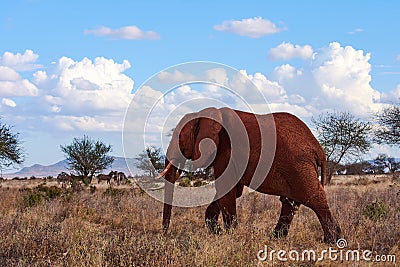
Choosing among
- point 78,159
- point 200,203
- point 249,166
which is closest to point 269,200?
point 200,203

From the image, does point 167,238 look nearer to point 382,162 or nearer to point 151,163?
point 151,163

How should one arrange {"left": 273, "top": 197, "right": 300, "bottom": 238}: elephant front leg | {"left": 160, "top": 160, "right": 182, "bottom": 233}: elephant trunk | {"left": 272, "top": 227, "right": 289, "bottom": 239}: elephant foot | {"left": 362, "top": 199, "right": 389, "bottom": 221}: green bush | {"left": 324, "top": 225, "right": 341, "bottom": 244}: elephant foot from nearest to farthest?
{"left": 324, "top": 225, "right": 341, "bottom": 244}: elephant foot → {"left": 272, "top": 227, "right": 289, "bottom": 239}: elephant foot → {"left": 273, "top": 197, "right": 300, "bottom": 238}: elephant front leg → {"left": 362, "top": 199, "right": 389, "bottom": 221}: green bush → {"left": 160, "top": 160, "right": 182, "bottom": 233}: elephant trunk

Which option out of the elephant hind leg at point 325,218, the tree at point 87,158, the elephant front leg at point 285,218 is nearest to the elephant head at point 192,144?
the elephant front leg at point 285,218

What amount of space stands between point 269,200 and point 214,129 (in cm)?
520

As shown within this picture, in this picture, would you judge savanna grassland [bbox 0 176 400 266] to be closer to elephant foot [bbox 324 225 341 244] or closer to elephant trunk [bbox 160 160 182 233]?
elephant foot [bbox 324 225 341 244]

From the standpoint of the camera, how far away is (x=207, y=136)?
10242 millimetres

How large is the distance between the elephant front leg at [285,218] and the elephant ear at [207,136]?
1676 mm

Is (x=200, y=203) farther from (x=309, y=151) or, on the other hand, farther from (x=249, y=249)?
(x=249, y=249)

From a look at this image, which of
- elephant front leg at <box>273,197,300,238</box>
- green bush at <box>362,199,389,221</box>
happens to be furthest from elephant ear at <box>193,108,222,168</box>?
green bush at <box>362,199,389,221</box>

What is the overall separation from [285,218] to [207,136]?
2118mm

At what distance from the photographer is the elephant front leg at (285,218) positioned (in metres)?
9.89

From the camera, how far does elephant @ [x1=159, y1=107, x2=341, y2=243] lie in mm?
9789

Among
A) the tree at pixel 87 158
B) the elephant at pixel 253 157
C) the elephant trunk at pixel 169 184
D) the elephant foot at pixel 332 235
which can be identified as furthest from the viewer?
the tree at pixel 87 158

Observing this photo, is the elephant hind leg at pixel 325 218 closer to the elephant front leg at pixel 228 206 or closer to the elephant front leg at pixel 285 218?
the elephant front leg at pixel 285 218
